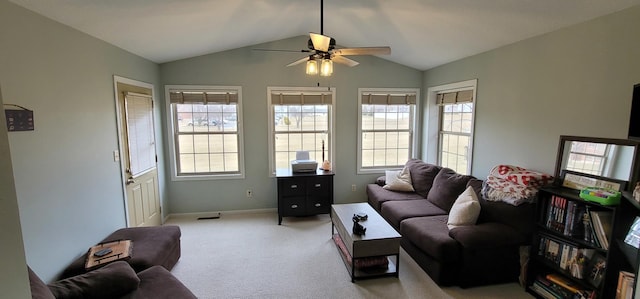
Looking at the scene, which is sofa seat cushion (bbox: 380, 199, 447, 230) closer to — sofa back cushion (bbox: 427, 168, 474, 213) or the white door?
sofa back cushion (bbox: 427, 168, 474, 213)

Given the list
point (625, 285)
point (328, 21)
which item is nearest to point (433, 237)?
point (625, 285)

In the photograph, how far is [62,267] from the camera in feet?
7.41

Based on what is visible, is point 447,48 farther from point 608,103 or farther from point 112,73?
point 112,73

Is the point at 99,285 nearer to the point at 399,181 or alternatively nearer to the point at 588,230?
the point at 588,230

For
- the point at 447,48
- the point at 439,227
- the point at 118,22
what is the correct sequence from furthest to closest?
the point at 447,48 < the point at 439,227 < the point at 118,22

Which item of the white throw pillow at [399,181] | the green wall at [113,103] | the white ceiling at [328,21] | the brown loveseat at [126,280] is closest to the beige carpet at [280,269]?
the brown loveseat at [126,280]

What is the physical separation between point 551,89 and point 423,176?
5.98 feet

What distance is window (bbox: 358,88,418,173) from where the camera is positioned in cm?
470

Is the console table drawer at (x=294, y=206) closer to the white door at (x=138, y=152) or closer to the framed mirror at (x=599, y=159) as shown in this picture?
the white door at (x=138, y=152)

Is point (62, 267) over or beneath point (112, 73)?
beneath

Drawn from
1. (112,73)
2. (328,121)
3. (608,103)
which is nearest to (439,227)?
(608,103)

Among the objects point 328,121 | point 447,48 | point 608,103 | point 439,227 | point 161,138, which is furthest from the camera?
point 328,121

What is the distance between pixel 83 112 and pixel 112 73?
2.05 feet

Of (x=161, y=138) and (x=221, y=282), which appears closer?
(x=221, y=282)
